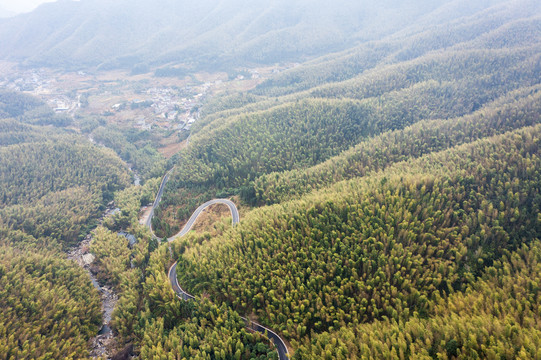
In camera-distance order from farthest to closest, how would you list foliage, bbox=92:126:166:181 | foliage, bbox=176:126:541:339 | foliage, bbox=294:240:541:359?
foliage, bbox=92:126:166:181 → foliage, bbox=176:126:541:339 → foliage, bbox=294:240:541:359

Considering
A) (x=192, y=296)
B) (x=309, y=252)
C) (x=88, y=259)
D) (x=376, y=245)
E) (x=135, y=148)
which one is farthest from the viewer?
(x=135, y=148)

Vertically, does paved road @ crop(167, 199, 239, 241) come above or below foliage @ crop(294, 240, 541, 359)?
below

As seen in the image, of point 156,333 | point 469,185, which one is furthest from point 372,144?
point 156,333

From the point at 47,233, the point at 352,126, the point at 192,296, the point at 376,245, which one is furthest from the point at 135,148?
the point at 376,245

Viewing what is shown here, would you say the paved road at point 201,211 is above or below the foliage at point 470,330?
below

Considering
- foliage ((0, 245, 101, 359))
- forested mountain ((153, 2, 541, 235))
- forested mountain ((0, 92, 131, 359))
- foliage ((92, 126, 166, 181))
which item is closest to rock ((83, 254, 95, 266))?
forested mountain ((0, 92, 131, 359))

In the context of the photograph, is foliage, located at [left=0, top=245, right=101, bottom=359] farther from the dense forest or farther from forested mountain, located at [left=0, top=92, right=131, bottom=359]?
the dense forest

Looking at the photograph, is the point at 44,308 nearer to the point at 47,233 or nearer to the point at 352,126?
the point at 47,233

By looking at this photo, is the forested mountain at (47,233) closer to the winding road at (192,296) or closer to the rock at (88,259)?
the rock at (88,259)

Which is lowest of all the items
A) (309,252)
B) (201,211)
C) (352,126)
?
(201,211)

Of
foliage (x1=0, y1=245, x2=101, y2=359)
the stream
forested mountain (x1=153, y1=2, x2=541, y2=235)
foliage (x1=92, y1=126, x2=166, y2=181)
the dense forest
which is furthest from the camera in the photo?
foliage (x1=92, y1=126, x2=166, y2=181)

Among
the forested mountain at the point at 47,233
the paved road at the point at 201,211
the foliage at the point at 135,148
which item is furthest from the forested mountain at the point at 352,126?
the forested mountain at the point at 47,233

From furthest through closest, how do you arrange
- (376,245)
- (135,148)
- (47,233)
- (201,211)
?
(135,148)
(201,211)
(47,233)
(376,245)
